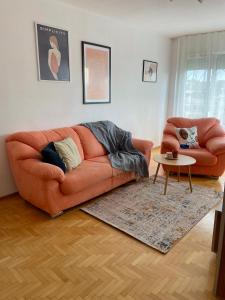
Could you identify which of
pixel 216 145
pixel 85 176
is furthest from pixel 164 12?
pixel 85 176

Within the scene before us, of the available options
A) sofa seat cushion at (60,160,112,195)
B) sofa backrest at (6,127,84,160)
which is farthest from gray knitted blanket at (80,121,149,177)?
sofa backrest at (6,127,84,160)

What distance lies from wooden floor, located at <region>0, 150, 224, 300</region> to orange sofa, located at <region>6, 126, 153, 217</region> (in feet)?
0.80

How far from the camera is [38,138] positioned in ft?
9.39

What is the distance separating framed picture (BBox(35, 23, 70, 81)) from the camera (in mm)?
2996

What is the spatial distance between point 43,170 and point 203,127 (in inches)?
115

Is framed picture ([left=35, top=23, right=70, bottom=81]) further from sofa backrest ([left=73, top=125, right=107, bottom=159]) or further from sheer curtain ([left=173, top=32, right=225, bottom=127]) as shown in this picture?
sheer curtain ([left=173, top=32, right=225, bottom=127])

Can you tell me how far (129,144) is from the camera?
3.65 metres

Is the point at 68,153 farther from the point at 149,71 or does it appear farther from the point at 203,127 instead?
the point at 149,71

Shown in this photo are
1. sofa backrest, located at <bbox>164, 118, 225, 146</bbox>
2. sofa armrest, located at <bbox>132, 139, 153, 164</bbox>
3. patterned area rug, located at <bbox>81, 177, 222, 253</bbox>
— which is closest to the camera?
patterned area rug, located at <bbox>81, 177, 222, 253</bbox>

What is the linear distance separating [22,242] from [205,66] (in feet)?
15.1

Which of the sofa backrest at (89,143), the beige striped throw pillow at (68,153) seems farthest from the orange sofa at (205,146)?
the beige striped throw pillow at (68,153)

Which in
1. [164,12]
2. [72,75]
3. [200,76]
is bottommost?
[72,75]

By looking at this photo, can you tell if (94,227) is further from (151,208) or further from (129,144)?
(129,144)

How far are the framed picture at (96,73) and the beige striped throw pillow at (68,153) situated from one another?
100 centimetres
